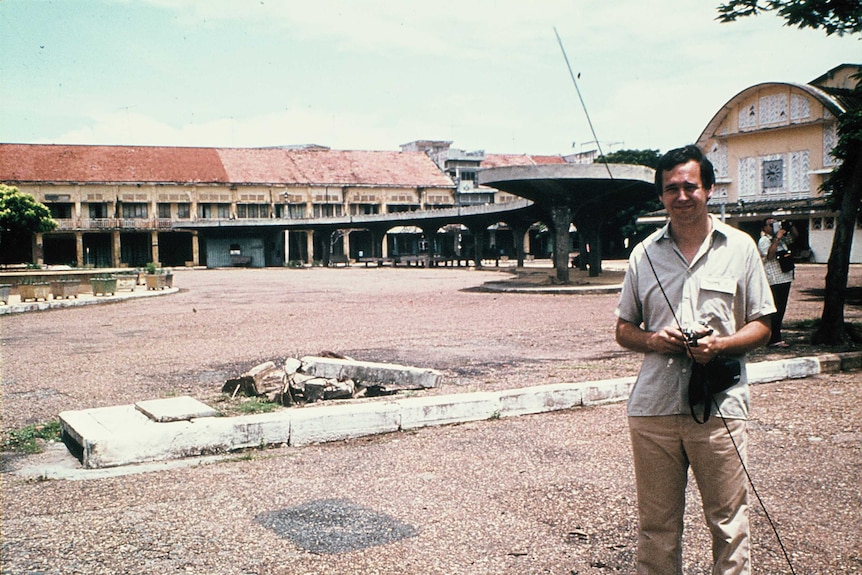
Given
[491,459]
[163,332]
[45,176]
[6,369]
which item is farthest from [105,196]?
[491,459]

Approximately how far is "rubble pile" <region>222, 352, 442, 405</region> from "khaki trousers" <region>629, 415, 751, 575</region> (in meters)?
4.68

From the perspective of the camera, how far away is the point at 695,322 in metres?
2.80

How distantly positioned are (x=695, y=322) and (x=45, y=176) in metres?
61.1

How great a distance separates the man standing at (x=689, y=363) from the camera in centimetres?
278

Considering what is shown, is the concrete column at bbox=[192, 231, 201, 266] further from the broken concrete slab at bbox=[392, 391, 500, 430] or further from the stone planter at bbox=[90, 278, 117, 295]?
the broken concrete slab at bbox=[392, 391, 500, 430]

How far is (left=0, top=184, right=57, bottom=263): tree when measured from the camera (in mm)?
43594

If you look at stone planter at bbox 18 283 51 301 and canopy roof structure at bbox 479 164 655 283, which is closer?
stone planter at bbox 18 283 51 301

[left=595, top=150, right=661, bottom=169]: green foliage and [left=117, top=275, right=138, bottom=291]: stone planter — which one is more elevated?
[left=595, top=150, right=661, bottom=169]: green foliage

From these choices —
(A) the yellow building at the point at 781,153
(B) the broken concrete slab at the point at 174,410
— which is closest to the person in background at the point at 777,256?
(B) the broken concrete slab at the point at 174,410

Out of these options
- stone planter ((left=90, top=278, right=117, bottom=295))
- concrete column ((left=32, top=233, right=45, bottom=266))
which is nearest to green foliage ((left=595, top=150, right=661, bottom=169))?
concrete column ((left=32, top=233, right=45, bottom=266))

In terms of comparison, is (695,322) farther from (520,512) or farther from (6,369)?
(6,369)

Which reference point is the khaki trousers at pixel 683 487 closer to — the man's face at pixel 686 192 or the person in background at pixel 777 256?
the man's face at pixel 686 192

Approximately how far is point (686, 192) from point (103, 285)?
22.2 m

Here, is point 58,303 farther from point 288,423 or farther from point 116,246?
point 116,246
